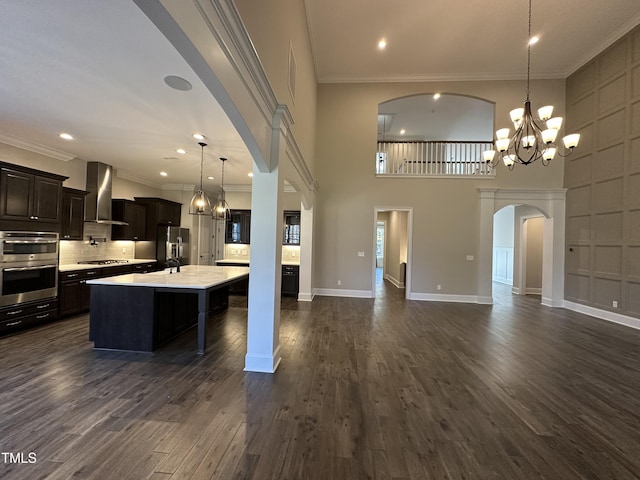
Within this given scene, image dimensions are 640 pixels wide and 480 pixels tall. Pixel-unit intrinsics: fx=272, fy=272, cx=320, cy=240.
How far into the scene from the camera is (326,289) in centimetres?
700

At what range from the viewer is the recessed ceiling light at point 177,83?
8.49 ft

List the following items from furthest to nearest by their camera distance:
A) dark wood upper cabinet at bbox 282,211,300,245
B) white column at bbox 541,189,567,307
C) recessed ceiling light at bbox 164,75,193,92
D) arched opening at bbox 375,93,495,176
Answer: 1. dark wood upper cabinet at bbox 282,211,300,245
2. arched opening at bbox 375,93,495,176
3. white column at bbox 541,189,567,307
4. recessed ceiling light at bbox 164,75,193,92

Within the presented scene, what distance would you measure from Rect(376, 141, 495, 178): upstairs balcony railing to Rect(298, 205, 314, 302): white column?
225cm

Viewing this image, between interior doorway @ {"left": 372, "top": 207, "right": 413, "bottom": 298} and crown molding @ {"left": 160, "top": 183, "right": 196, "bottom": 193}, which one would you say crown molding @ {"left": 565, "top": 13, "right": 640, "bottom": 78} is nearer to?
interior doorway @ {"left": 372, "top": 207, "right": 413, "bottom": 298}

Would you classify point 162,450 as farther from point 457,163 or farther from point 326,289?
point 457,163

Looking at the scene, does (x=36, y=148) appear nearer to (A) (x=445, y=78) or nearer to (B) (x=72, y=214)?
(B) (x=72, y=214)

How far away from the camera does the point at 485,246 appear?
659 cm

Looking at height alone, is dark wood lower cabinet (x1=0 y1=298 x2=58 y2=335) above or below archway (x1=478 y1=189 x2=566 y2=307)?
below

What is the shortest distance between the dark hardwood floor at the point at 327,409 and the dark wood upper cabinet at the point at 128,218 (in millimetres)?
2834

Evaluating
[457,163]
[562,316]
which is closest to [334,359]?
[562,316]

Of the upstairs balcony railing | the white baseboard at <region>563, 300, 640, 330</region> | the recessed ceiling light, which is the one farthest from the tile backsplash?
the white baseboard at <region>563, 300, 640, 330</region>

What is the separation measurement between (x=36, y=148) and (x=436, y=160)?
8206 mm

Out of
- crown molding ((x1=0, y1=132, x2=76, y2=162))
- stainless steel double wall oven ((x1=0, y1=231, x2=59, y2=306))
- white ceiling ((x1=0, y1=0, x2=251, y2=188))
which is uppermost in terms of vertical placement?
white ceiling ((x1=0, y1=0, x2=251, y2=188))

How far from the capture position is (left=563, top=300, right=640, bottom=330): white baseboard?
481 cm
